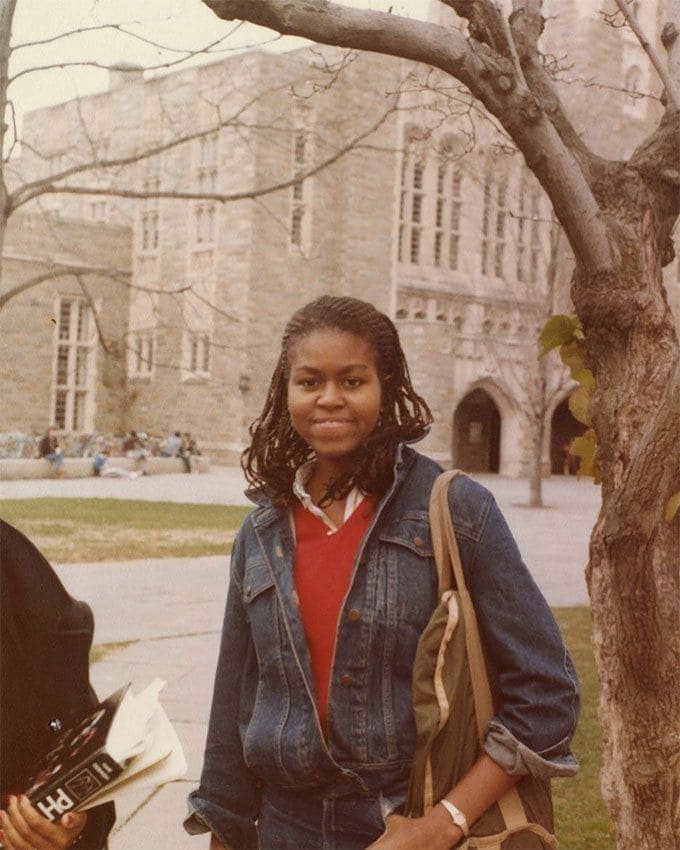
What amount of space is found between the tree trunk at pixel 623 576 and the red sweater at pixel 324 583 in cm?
91

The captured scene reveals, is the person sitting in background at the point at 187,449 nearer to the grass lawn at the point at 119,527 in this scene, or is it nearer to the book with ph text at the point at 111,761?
the grass lawn at the point at 119,527

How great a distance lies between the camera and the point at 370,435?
1688 millimetres

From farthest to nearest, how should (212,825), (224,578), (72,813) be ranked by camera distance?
(224,578) < (212,825) < (72,813)

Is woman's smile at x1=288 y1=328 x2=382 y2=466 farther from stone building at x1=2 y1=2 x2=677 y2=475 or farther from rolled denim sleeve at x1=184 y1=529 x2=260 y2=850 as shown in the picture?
stone building at x1=2 y1=2 x2=677 y2=475

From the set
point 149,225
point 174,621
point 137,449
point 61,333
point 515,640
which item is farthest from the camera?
point 149,225

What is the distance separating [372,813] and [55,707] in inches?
17.1

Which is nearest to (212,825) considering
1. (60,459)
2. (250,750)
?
(250,750)

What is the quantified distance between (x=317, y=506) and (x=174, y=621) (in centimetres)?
605

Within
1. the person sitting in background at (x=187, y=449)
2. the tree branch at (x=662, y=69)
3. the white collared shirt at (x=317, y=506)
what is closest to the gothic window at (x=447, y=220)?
the person sitting in background at (x=187, y=449)

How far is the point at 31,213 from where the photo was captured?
28.2m

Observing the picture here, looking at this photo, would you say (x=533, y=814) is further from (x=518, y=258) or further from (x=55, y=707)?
(x=518, y=258)

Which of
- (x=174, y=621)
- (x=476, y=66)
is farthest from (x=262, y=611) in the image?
(x=174, y=621)

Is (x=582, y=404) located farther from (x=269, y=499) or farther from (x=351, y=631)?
(x=351, y=631)

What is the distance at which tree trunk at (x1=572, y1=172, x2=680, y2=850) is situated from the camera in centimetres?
246
